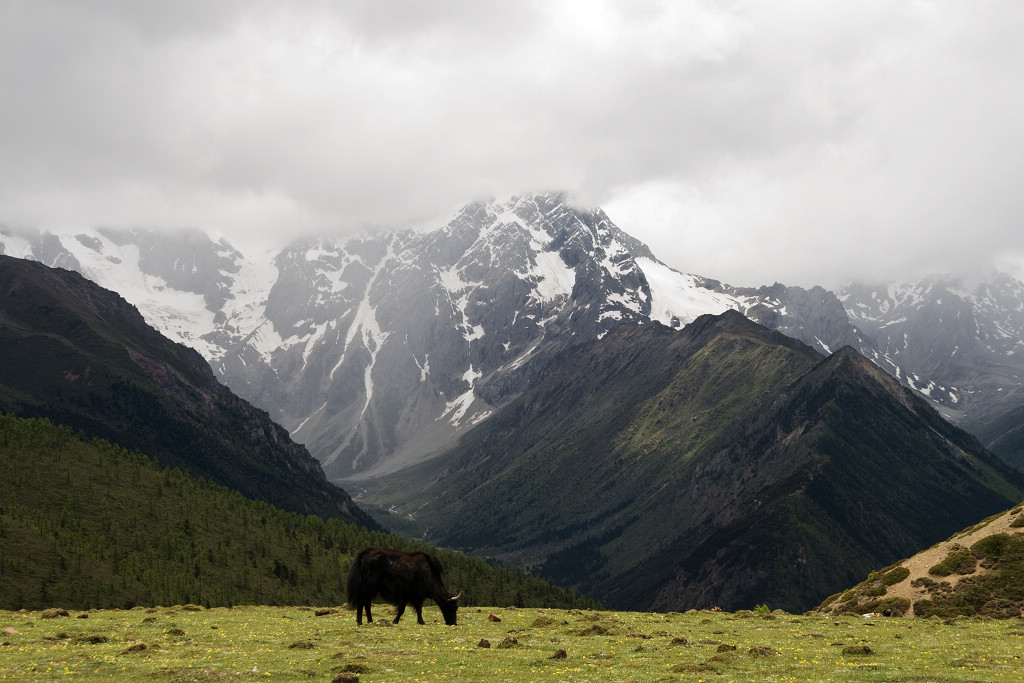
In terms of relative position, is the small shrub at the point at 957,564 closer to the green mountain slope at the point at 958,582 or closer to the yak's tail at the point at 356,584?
the green mountain slope at the point at 958,582

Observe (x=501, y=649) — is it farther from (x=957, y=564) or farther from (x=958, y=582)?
(x=957, y=564)

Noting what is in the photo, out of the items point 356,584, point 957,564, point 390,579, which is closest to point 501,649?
point 390,579

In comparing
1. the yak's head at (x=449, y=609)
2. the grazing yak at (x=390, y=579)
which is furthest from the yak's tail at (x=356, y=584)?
the yak's head at (x=449, y=609)

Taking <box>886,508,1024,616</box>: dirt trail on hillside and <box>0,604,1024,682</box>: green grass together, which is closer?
<box>0,604,1024,682</box>: green grass

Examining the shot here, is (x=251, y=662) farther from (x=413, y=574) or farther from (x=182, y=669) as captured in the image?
(x=413, y=574)

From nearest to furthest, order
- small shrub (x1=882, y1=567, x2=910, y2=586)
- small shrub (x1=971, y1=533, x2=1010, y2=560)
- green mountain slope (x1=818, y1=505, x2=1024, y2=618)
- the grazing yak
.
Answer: the grazing yak
green mountain slope (x1=818, y1=505, x2=1024, y2=618)
small shrub (x1=971, y1=533, x2=1010, y2=560)
small shrub (x1=882, y1=567, x2=910, y2=586)

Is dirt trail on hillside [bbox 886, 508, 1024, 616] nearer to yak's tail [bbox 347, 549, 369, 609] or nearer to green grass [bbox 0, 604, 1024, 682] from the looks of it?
green grass [bbox 0, 604, 1024, 682]

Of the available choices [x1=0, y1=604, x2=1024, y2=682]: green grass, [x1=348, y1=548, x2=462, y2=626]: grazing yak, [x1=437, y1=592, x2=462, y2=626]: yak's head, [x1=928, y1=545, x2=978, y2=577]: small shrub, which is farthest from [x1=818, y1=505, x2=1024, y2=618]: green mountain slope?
[x1=348, y1=548, x2=462, y2=626]: grazing yak

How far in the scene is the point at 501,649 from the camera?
42.8 meters

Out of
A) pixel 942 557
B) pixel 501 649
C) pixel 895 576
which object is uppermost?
pixel 942 557

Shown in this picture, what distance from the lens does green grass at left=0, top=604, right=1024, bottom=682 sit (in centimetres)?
3531

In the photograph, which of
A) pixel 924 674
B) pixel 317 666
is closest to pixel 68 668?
pixel 317 666

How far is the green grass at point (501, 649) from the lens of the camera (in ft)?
116

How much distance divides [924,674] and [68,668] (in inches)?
1567
